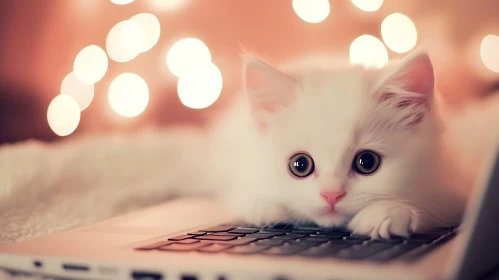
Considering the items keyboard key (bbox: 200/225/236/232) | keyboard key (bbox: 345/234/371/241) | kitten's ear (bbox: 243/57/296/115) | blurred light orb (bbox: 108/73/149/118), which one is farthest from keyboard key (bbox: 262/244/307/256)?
blurred light orb (bbox: 108/73/149/118)

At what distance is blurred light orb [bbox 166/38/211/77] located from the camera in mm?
1880

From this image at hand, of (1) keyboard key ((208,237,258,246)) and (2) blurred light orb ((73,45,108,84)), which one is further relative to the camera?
(2) blurred light orb ((73,45,108,84))

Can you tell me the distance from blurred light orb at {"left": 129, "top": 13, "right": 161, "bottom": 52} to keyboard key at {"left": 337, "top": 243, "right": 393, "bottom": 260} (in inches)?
53.8

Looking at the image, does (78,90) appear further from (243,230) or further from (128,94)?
(243,230)

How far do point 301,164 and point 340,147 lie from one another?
9cm

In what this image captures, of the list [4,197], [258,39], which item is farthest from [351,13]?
[4,197]

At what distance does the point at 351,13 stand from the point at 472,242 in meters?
1.28

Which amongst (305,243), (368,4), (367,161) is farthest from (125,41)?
(305,243)

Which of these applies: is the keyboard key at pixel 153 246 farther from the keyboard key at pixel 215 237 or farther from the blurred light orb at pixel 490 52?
the blurred light orb at pixel 490 52

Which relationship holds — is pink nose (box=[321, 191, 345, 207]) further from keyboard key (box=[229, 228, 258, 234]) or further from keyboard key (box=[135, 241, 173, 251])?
keyboard key (box=[135, 241, 173, 251])

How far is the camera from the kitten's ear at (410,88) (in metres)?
0.96

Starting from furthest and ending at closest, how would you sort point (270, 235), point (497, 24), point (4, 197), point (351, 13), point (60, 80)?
1. point (60, 80)
2. point (351, 13)
3. point (497, 24)
4. point (4, 197)
5. point (270, 235)

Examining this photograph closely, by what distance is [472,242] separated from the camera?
590 mm

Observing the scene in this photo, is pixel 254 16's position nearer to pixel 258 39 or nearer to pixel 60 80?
pixel 258 39
